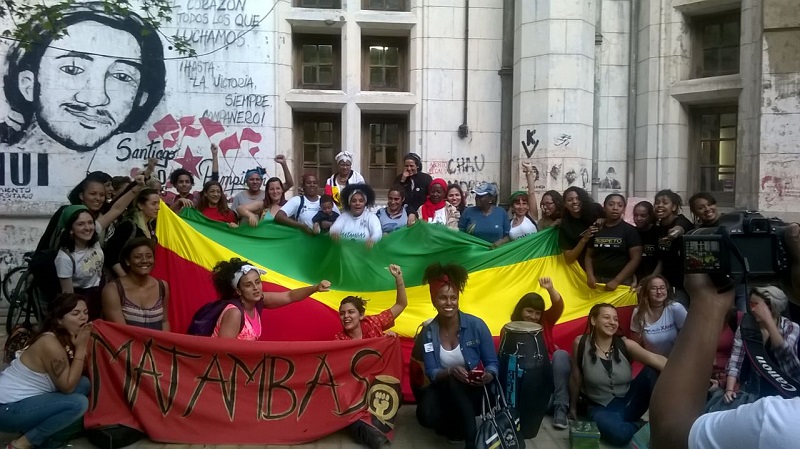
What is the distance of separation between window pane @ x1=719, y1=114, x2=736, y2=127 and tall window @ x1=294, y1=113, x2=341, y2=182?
697 centimetres

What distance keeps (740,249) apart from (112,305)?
504cm

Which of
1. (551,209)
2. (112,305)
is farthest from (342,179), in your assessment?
(112,305)

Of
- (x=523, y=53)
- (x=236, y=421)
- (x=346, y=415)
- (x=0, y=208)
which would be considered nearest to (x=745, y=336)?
(x=346, y=415)

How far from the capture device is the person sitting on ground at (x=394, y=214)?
7.62 metres

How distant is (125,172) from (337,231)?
5789 mm

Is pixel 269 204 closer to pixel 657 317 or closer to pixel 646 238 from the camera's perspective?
pixel 646 238

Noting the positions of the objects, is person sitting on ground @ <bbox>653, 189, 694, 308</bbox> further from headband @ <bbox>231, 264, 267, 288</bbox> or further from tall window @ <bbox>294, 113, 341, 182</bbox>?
tall window @ <bbox>294, 113, 341, 182</bbox>

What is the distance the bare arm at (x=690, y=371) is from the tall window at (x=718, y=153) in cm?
1095

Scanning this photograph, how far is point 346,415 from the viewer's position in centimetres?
528

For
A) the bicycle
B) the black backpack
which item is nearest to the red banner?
the black backpack

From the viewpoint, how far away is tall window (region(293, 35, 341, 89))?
12.0 m

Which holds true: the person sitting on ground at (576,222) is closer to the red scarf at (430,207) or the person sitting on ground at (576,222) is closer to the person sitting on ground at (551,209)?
the person sitting on ground at (551,209)

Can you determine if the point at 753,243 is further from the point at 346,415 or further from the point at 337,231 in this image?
the point at 337,231

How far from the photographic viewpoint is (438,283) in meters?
5.63
